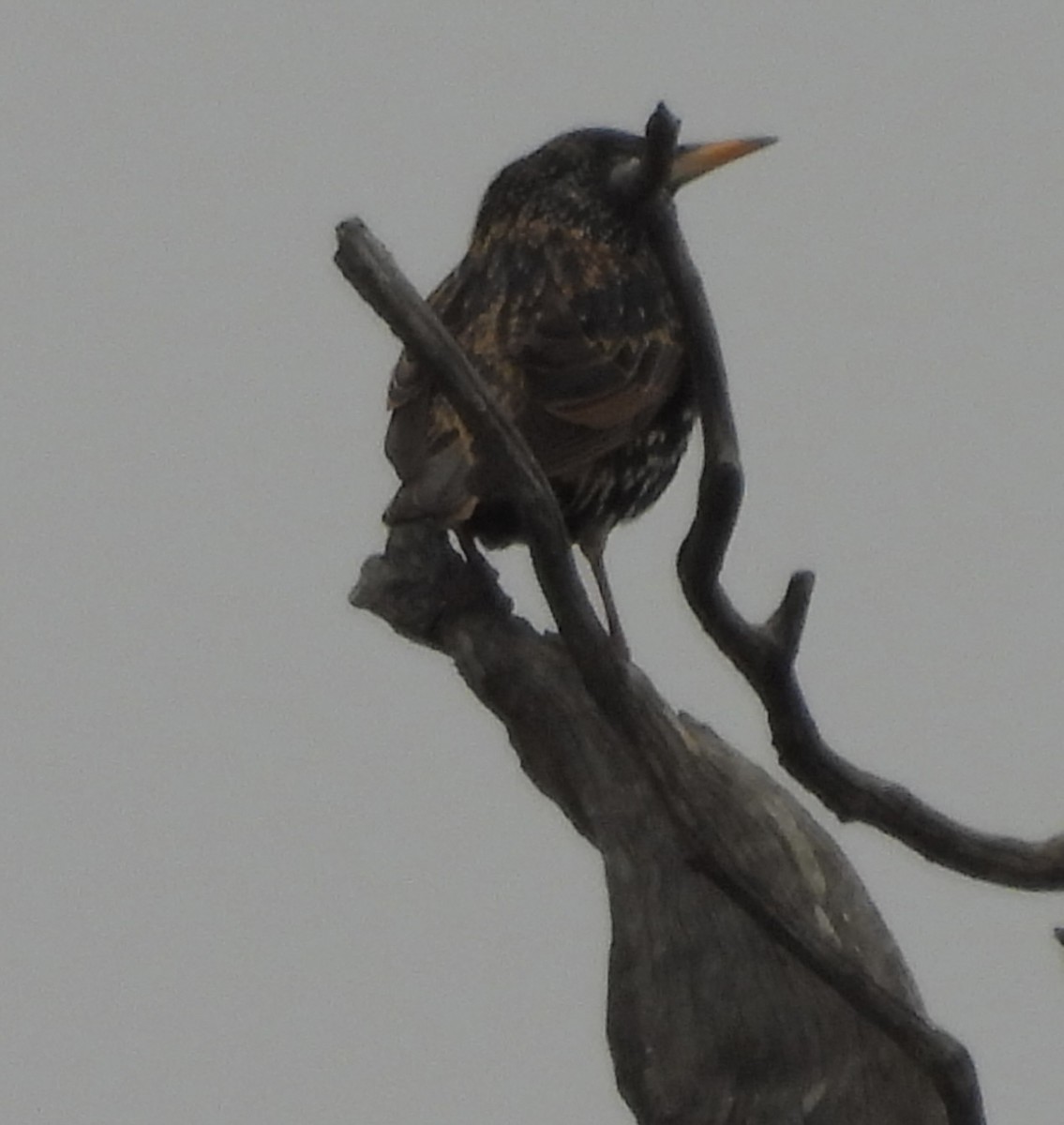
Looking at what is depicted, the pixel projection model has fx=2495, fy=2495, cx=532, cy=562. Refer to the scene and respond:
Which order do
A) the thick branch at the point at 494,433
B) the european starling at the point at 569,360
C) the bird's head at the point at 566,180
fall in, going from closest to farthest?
the thick branch at the point at 494,433
the european starling at the point at 569,360
the bird's head at the point at 566,180

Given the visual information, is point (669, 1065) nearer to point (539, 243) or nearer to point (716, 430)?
point (716, 430)

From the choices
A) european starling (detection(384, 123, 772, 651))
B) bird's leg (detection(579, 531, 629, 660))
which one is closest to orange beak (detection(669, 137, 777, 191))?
european starling (detection(384, 123, 772, 651))

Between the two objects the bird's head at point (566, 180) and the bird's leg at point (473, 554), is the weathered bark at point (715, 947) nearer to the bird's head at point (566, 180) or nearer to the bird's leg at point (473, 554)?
the bird's leg at point (473, 554)

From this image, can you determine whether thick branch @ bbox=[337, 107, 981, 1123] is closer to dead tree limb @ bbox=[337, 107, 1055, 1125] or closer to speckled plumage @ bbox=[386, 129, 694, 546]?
dead tree limb @ bbox=[337, 107, 1055, 1125]

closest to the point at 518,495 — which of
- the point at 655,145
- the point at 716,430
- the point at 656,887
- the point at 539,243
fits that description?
the point at 716,430

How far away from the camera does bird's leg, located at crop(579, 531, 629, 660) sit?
380cm

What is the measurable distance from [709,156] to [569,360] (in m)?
0.38

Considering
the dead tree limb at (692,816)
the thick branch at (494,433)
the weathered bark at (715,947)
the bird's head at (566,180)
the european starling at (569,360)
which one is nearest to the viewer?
the thick branch at (494,433)

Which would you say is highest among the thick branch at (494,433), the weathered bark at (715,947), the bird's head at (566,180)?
the bird's head at (566,180)

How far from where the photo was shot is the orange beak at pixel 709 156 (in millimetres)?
3795

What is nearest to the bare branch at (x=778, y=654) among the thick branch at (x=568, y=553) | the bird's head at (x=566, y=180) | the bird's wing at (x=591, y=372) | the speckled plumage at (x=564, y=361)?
the thick branch at (x=568, y=553)

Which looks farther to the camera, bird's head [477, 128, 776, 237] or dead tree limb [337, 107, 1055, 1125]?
bird's head [477, 128, 776, 237]

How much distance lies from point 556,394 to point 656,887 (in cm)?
80

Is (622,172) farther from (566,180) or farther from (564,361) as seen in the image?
(566,180)
